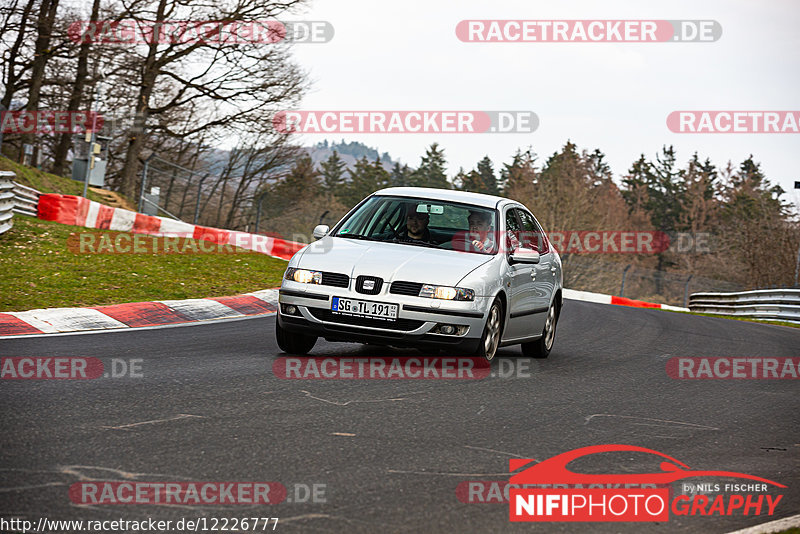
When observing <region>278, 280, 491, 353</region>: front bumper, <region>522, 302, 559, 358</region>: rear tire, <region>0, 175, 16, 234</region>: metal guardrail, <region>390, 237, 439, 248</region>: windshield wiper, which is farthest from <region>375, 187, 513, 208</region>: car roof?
<region>0, 175, 16, 234</region>: metal guardrail

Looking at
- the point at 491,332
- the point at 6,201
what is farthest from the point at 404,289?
the point at 6,201

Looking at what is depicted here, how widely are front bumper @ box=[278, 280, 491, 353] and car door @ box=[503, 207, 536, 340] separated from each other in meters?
0.82

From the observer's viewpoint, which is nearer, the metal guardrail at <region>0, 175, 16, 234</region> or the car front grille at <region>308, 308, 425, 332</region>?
the car front grille at <region>308, 308, 425, 332</region>

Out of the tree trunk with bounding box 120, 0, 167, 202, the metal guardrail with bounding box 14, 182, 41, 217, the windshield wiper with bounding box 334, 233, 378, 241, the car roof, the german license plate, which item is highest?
the tree trunk with bounding box 120, 0, 167, 202

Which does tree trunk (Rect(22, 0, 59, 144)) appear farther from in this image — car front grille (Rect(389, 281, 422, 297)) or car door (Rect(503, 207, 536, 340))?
car front grille (Rect(389, 281, 422, 297))

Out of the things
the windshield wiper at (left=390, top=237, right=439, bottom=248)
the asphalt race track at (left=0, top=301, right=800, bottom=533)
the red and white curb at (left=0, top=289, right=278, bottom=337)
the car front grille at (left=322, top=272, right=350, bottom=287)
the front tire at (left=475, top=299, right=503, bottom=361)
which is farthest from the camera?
the red and white curb at (left=0, top=289, right=278, bottom=337)

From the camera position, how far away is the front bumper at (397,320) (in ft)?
24.9

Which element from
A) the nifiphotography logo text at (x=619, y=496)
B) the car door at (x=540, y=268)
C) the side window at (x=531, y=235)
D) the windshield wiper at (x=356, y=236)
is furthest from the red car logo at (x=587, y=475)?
the side window at (x=531, y=235)

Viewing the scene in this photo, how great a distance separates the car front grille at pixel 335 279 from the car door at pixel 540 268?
236 centimetres

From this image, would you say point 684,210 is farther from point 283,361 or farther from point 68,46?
point 283,361

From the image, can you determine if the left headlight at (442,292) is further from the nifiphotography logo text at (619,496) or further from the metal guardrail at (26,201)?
the metal guardrail at (26,201)

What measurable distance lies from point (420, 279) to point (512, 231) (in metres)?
1.96

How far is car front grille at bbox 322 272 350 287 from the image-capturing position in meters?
7.70

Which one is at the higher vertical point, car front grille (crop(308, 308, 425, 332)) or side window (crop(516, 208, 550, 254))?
side window (crop(516, 208, 550, 254))
